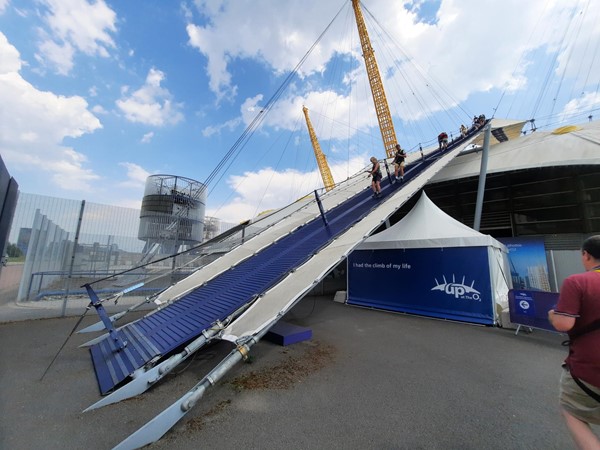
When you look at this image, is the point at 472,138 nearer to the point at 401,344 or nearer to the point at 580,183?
the point at 580,183

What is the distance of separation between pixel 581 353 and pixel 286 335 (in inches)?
171

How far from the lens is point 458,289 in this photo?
7582 mm

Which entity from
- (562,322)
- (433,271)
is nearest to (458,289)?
(433,271)

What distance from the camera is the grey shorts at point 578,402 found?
1.71m

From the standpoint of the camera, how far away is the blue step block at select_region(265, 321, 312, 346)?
519 cm

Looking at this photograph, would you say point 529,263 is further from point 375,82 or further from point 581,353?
point 375,82

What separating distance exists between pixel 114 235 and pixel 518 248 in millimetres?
18587

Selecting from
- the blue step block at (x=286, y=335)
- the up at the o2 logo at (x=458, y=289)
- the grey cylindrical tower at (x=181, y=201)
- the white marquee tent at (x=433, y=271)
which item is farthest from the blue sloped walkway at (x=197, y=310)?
the grey cylindrical tower at (x=181, y=201)

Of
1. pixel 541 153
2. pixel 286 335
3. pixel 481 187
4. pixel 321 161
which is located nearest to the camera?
pixel 286 335

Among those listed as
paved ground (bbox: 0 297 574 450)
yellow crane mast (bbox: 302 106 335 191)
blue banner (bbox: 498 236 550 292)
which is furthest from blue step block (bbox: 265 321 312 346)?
yellow crane mast (bbox: 302 106 335 191)

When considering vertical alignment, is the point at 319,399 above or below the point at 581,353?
below

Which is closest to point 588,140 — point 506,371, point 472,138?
point 472,138

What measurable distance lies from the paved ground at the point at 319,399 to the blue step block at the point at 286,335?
182 mm

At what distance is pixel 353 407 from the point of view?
3.02 meters
